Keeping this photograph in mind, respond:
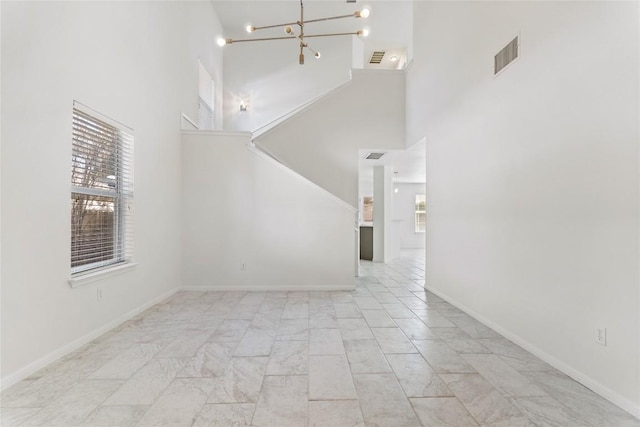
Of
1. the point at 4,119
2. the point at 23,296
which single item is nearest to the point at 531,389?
the point at 23,296

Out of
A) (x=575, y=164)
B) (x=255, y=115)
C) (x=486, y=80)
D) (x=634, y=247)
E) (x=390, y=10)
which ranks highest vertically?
(x=390, y=10)

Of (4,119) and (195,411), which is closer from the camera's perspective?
(195,411)

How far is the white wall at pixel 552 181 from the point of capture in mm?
1996

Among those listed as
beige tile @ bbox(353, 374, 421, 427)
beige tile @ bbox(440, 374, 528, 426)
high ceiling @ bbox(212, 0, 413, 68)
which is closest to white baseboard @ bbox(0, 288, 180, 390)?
beige tile @ bbox(353, 374, 421, 427)

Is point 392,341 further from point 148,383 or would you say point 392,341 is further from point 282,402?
point 148,383

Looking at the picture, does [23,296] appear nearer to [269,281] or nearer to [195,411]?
[195,411]

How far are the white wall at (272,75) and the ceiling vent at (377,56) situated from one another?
1.90 m

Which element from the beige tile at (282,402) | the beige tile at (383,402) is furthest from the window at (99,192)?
the beige tile at (383,402)

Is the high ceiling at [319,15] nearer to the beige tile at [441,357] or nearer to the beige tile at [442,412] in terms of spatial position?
the beige tile at [441,357]

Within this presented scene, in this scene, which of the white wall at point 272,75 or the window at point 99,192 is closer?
the window at point 99,192

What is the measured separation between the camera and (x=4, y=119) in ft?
7.14

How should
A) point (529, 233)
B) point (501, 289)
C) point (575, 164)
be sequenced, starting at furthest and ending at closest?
point (501, 289), point (529, 233), point (575, 164)

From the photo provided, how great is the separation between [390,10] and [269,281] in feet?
21.9

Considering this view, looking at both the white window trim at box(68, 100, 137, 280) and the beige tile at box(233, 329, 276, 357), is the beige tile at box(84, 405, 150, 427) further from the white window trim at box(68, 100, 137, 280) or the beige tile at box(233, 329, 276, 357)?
the white window trim at box(68, 100, 137, 280)
